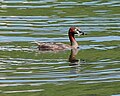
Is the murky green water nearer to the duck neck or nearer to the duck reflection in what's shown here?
the duck reflection

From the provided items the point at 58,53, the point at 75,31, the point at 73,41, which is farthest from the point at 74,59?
the point at 75,31

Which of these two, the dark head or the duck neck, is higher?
the dark head

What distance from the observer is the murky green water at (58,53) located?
17.6 meters

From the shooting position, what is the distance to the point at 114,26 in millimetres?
27797

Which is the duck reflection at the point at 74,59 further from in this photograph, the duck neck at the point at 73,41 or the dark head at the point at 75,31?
the dark head at the point at 75,31

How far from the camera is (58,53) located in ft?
77.3

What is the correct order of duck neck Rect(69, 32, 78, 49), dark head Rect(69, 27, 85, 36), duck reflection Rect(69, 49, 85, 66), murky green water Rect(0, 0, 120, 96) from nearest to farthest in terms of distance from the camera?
murky green water Rect(0, 0, 120, 96), duck reflection Rect(69, 49, 85, 66), duck neck Rect(69, 32, 78, 49), dark head Rect(69, 27, 85, 36)

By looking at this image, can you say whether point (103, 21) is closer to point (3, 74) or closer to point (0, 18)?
point (0, 18)

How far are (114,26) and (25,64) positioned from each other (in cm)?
803

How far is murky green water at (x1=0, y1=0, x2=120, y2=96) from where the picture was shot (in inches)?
693

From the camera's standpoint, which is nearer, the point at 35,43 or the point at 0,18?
the point at 35,43

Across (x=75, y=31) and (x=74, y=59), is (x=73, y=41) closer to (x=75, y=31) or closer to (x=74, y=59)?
(x=75, y=31)

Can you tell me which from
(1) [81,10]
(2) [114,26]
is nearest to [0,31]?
(2) [114,26]

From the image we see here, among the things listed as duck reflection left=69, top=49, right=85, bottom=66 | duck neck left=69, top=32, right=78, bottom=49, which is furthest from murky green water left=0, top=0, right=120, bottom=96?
duck neck left=69, top=32, right=78, bottom=49
